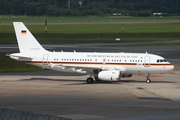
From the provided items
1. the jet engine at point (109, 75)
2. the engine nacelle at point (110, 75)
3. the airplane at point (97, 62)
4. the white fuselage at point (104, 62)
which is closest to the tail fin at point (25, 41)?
the airplane at point (97, 62)

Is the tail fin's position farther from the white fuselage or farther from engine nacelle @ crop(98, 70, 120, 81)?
engine nacelle @ crop(98, 70, 120, 81)

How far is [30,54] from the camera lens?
2248 inches

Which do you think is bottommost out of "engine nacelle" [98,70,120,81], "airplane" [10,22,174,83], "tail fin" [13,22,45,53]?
"engine nacelle" [98,70,120,81]

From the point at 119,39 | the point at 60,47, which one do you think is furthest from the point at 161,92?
the point at 119,39

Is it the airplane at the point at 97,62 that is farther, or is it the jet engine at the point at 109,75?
the airplane at the point at 97,62

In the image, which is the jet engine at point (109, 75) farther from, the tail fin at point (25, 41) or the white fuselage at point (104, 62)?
the tail fin at point (25, 41)

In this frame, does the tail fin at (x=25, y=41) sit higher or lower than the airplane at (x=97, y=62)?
higher

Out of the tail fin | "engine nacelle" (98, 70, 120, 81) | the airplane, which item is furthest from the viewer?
the tail fin

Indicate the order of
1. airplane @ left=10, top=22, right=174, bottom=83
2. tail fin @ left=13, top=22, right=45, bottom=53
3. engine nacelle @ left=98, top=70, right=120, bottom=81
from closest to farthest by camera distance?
engine nacelle @ left=98, top=70, right=120, bottom=81
airplane @ left=10, top=22, right=174, bottom=83
tail fin @ left=13, top=22, right=45, bottom=53

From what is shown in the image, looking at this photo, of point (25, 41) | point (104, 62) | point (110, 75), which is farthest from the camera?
point (25, 41)

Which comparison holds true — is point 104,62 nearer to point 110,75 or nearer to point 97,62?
point 97,62

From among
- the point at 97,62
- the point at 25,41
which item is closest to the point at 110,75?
the point at 97,62

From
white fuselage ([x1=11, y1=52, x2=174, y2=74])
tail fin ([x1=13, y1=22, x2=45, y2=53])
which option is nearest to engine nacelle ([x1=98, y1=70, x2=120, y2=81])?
white fuselage ([x1=11, y1=52, x2=174, y2=74])

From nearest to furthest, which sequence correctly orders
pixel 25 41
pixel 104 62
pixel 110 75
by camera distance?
pixel 110 75, pixel 104 62, pixel 25 41
